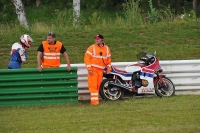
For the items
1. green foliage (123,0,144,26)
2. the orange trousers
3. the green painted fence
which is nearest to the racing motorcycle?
the orange trousers

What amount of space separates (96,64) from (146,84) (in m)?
1.40

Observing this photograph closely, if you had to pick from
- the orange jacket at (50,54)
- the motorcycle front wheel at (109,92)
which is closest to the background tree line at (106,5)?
the motorcycle front wheel at (109,92)

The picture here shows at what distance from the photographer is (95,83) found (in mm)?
15109

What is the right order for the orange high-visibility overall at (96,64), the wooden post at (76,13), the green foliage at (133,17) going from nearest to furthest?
1. the orange high-visibility overall at (96,64)
2. the green foliage at (133,17)
3. the wooden post at (76,13)

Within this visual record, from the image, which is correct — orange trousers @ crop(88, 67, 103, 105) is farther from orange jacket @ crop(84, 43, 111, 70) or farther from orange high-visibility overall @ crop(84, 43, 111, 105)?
orange jacket @ crop(84, 43, 111, 70)

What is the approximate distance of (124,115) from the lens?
13.2 meters

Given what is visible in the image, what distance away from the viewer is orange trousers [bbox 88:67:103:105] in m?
15.0

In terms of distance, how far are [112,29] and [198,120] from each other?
12.0m

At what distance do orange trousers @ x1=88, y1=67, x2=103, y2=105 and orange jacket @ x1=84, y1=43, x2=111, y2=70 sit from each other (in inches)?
5.2

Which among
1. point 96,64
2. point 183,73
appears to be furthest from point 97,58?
point 183,73

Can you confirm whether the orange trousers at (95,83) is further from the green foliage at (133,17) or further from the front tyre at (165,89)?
the green foliage at (133,17)

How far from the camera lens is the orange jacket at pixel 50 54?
50.6ft

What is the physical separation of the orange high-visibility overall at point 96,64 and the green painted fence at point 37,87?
0.38 metres

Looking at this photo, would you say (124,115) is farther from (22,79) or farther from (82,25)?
(82,25)
